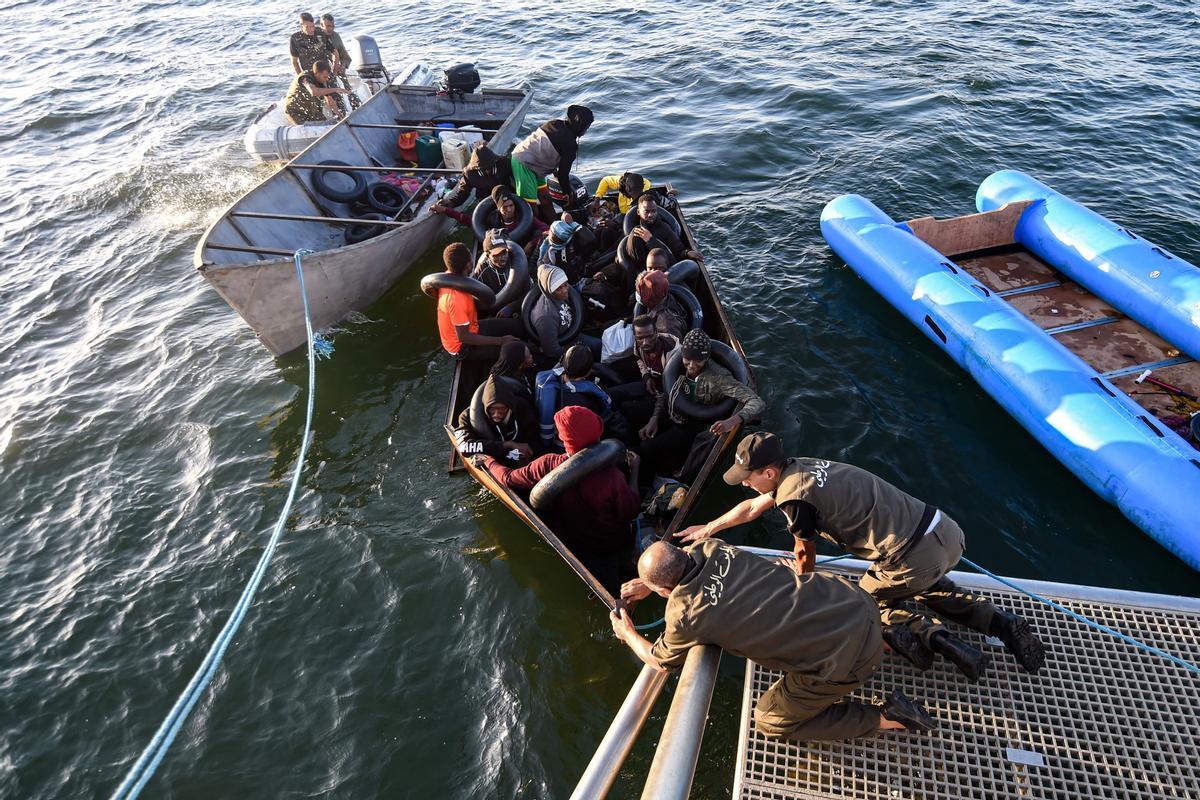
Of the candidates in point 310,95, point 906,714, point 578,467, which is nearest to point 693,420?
point 578,467

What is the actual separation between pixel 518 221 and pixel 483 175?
4.74 feet

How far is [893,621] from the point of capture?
4352 millimetres

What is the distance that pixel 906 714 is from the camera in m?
3.67

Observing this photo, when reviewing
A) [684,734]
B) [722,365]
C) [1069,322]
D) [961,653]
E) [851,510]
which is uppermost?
[684,734]

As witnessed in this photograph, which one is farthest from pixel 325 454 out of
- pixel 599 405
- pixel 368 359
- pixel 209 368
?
pixel 599 405

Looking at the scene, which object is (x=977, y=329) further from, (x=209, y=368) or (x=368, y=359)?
(x=209, y=368)

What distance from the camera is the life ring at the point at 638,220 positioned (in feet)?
29.7

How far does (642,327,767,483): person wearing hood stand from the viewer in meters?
6.34

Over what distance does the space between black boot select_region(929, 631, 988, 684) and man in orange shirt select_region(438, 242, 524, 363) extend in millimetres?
5104

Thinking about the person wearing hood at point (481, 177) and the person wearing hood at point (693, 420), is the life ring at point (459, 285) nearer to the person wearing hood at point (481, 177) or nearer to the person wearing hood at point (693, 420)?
the person wearing hood at point (693, 420)

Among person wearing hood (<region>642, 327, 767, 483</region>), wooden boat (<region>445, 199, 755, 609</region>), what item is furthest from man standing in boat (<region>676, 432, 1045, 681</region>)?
person wearing hood (<region>642, 327, 767, 483</region>)

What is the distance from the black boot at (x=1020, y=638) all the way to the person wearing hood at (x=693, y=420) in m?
2.66

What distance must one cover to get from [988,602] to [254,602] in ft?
20.9

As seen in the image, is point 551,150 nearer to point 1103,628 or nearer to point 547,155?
point 547,155
